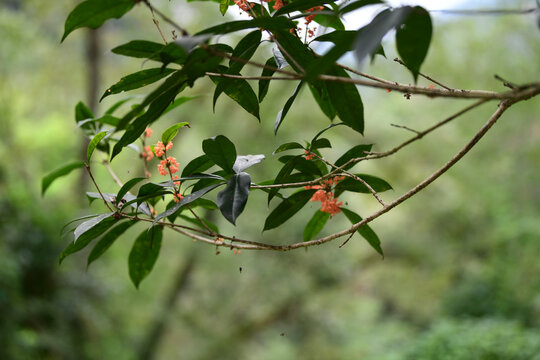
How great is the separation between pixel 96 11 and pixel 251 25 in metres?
0.16

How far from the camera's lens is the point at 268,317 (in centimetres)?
467

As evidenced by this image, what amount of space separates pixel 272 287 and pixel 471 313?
1.73 metres

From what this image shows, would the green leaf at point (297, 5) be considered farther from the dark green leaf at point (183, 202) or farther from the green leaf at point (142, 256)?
the green leaf at point (142, 256)

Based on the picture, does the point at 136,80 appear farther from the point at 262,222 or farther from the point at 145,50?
the point at 262,222

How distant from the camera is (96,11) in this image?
0.47 meters

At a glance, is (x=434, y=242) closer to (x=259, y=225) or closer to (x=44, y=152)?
(x=259, y=225)

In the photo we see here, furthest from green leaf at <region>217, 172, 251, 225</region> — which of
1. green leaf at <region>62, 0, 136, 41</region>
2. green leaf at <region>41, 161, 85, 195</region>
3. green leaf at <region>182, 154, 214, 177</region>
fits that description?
green leaf at <region>41, 161, 85, 195</region>

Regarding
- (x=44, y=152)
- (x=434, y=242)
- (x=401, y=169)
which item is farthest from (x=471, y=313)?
(x=44, y=152)

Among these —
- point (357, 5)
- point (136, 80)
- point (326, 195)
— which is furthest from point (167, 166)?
point (357, 5)

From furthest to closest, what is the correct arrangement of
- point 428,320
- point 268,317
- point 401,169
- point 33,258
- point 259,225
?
point 428,320
point 401,169
point 268,317
point 259,225
point 33,258

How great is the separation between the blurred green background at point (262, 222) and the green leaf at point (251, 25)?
8.35ft

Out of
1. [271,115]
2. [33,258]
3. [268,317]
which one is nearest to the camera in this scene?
[33,258]

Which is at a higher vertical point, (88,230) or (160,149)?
(160,149)

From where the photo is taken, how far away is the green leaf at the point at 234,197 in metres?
0.54
